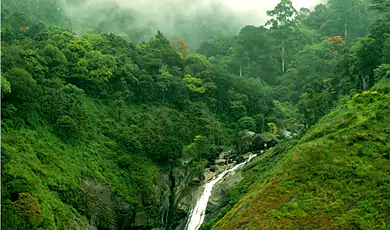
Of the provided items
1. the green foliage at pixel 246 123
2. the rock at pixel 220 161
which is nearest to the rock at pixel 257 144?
the rock at pixel 220 161

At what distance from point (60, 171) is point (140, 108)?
18164 mm

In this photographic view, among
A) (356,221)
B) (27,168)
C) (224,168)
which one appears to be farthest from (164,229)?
(356,221)

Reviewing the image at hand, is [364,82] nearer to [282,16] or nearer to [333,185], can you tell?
[333,185]

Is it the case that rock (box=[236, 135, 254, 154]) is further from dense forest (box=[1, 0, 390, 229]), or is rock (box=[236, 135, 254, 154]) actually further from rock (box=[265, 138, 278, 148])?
rock (box=[265, 138, 278, 148])

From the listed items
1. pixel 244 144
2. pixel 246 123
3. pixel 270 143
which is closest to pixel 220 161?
pixel 244 144

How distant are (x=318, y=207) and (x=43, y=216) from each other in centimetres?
1820

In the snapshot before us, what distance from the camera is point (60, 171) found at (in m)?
31.9

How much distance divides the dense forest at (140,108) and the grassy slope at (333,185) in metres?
0.26

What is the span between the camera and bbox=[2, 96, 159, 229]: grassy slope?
27.4m

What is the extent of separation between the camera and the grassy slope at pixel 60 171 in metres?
27.4

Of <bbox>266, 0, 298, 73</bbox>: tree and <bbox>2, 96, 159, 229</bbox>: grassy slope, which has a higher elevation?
<bbox>266, 0, 298, 73</bbox>: tree

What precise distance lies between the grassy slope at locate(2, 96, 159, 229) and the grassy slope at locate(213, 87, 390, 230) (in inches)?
431

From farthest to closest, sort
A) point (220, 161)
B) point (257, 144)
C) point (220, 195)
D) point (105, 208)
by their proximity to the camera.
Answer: point (257, 144), point (220, 161), point (220, 195), point (105, 208)

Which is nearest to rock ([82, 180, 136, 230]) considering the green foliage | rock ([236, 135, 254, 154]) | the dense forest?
the dense forest
